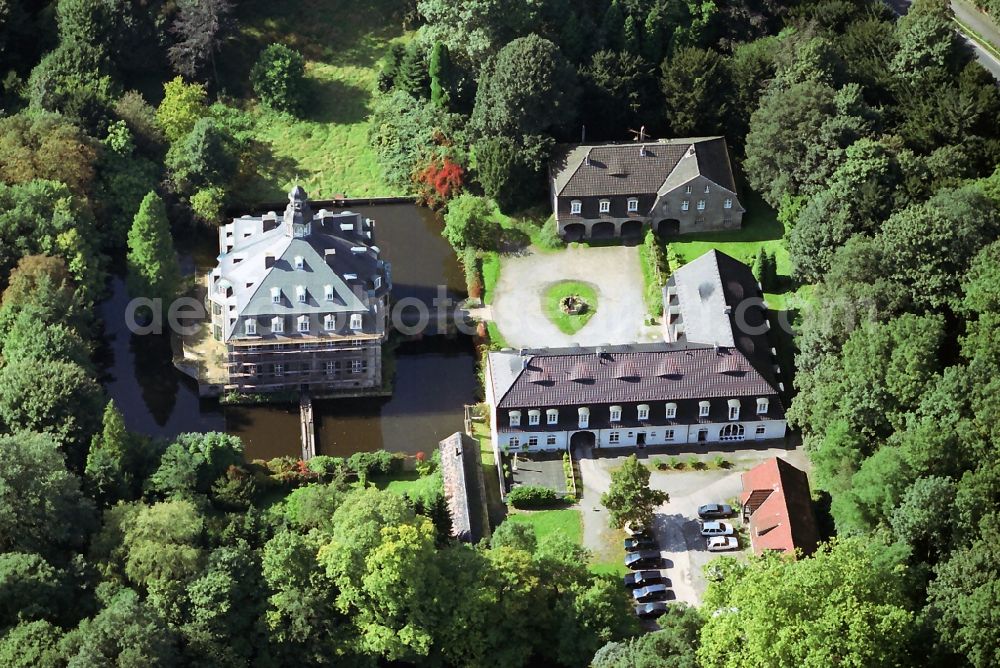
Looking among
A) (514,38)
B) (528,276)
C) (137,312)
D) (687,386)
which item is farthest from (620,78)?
(137,312)

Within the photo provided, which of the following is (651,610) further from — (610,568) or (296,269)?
(296,269)

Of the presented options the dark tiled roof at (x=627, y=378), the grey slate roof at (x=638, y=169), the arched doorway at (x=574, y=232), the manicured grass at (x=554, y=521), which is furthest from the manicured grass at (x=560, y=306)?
the manicured grass at (x=554, y=521)

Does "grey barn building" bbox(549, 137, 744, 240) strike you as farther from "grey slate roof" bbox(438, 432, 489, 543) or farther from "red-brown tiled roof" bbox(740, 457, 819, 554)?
"red-brown tiled roof" bbox(740, 457, 819, 554)

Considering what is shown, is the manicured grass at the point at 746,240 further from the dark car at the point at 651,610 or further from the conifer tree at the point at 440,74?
the dark car at the point at 651,610

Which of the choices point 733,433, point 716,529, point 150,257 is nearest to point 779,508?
point 716,529

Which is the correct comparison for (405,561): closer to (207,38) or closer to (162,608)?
(162,608)

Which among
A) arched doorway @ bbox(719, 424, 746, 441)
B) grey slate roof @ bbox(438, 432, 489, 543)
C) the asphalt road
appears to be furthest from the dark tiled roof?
the asphalt road

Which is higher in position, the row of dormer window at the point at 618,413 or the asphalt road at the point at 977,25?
the asphalt road at the point at 977,25
